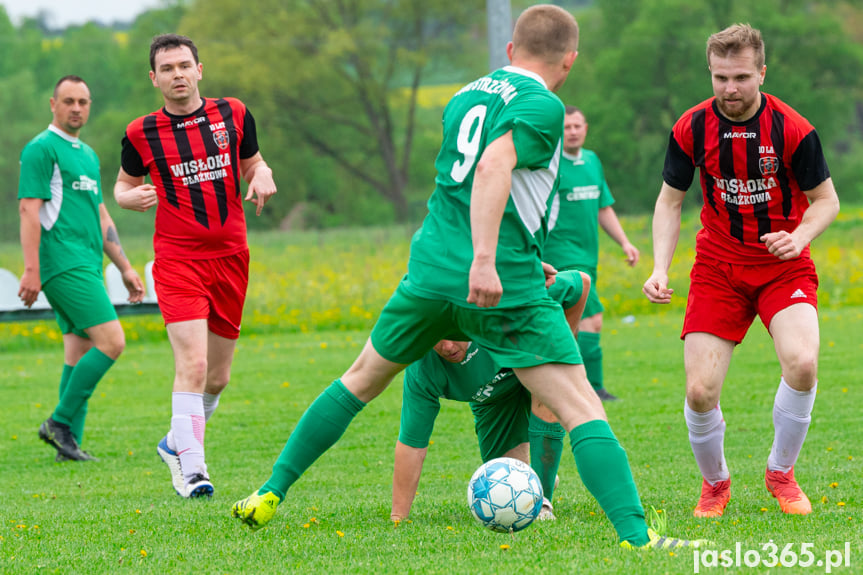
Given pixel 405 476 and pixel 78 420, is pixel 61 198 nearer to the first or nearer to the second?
pixel 78 420

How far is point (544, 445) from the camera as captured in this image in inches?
198

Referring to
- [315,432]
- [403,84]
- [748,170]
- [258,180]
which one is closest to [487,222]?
[315,432]

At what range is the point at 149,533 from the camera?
15.6 feet

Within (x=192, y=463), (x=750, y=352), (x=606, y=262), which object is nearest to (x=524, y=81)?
(x=192, y=463)

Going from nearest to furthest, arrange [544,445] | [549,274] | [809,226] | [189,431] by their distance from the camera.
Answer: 1. [549,274]
2. [809,226]
3. [544,445]
4. [189,431]

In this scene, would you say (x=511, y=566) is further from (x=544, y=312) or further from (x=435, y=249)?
(x=435, y=249)

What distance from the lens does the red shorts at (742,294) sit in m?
5.01

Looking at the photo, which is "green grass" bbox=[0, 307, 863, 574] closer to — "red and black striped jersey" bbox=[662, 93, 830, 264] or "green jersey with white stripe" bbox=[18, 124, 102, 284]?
"red and black striped jersey" bbox=[662, 93, 830, 264]

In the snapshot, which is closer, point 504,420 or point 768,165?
point 768,165

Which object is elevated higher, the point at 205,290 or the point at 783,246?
the point at 783,246

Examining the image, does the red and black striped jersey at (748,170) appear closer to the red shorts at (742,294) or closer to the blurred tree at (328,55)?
the red shorts at (742,294)

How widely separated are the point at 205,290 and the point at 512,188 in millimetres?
2713

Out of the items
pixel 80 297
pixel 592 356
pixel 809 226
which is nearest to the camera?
pixel 809 226

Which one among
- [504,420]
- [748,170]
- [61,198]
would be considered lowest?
[504,420]
